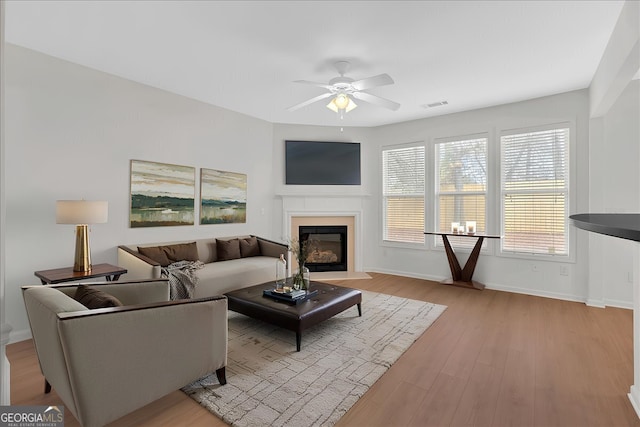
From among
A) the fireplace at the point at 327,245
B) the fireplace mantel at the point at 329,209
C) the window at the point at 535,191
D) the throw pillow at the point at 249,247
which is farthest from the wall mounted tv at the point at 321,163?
the window at the point at 535,191

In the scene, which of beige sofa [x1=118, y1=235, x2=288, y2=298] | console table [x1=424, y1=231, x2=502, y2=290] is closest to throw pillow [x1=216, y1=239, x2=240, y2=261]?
beige sofa [x1=118, y1=235, x2=288, y2=298]

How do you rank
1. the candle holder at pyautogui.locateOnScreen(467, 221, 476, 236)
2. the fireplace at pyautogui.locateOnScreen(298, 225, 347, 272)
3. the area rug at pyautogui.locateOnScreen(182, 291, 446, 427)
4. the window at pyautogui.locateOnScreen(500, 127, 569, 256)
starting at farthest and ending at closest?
the fireplace at pyautogui.locateOnScreen(298, 225, 347, 272), the candle holder at pyautogui.locateOnScreen(467, 221, 476, 236), the window at pyautogui.locateOnScreen(500, 127, 569, 256), the area rug at pyautogui.locateOnScreen(182, 291, 446, 427)

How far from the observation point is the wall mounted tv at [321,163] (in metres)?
5.88

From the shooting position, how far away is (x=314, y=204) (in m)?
5.92

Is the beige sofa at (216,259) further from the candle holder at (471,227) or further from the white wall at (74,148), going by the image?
the candle holder at (471,227)

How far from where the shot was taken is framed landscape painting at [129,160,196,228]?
4008mm

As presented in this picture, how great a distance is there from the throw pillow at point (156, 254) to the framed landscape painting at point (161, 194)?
0.38m

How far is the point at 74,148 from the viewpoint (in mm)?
3414

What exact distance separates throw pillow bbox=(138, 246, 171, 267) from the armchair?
1716mm

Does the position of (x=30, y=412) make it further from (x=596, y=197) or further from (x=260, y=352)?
(x=596, y=197)

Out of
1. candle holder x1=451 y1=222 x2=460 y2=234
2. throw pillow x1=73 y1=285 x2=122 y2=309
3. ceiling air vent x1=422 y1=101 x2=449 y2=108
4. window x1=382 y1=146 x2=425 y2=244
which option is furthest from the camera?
window x1=382 y1=146 x2=425 y2=244

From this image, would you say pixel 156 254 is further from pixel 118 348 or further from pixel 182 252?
pixel 118 348

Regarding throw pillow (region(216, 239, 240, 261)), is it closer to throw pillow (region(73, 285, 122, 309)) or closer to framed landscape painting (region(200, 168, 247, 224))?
framed landscape painting (region(200, 168, 247, 224))

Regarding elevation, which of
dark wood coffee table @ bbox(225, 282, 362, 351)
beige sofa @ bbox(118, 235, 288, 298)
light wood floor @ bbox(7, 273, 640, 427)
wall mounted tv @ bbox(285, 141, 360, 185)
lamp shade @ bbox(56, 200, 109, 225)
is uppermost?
wall mounted tv @ bbox(285, 141, 360, 185)
